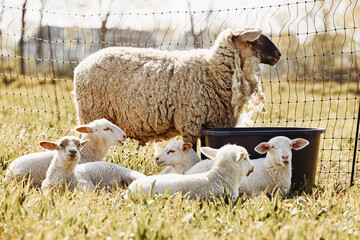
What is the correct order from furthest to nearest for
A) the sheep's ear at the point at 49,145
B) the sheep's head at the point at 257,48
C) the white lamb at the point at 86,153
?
the sheep's head at the point at 257,48 < the white lamb at the point at 86,153 < the sheep's ear at the point at 49,145

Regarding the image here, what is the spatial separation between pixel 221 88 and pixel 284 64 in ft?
64.4

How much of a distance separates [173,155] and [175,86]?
80 cm

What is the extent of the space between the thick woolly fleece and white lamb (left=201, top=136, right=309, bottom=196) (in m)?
0.93

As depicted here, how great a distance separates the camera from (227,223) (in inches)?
119

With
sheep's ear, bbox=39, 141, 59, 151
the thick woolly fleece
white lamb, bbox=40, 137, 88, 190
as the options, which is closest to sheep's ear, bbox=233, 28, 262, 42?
the thick woolly fleece

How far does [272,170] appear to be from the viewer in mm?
4316

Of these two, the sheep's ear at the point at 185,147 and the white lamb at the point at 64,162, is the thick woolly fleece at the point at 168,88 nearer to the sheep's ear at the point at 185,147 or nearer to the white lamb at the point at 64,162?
the sheep's ear at the point at 185,147

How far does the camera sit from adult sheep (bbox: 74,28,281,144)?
5.09 metres

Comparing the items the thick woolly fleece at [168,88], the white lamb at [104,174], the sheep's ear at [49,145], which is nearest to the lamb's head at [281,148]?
the thick woolly fleece at [168,88]

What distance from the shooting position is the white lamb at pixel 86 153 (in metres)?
4.39

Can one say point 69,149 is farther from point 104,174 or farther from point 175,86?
point 175,86

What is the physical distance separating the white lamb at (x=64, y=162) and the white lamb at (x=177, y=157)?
0.98m

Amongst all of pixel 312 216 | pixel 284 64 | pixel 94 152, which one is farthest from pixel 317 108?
pixel 284 64

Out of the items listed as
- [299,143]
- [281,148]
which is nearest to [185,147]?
[281,148]
